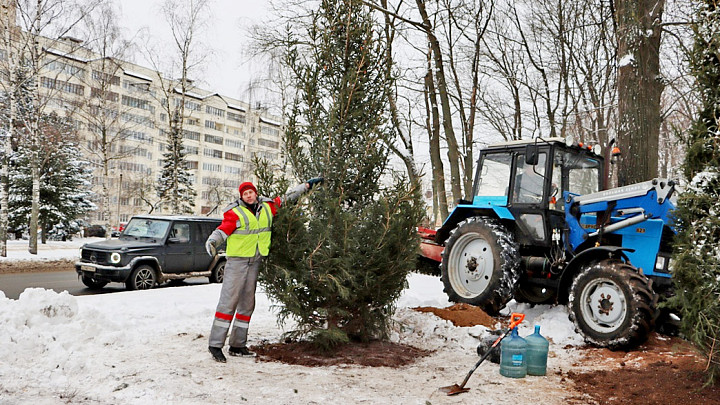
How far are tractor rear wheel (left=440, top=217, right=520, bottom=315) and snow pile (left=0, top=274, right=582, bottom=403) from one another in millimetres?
688

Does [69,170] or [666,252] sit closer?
[666,252]

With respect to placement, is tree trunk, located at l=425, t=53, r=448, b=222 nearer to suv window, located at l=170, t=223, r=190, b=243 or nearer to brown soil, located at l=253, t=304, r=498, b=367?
suv window, located at l=170, t=223, r=190, b=243

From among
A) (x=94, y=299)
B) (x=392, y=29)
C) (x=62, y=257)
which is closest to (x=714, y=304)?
(x=94, y=299)

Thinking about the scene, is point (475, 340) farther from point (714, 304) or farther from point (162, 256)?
point (162, 256)

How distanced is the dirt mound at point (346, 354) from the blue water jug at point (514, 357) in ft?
3.41

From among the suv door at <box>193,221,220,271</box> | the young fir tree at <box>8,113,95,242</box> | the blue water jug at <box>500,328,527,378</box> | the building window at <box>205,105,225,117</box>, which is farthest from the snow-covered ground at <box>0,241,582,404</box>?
the building window at <box>205,105,225,117</box>

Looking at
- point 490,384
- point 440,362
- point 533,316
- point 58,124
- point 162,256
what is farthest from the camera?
point 58,124

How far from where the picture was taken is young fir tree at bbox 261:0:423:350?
5867 mm

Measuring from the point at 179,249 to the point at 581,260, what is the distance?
930cm

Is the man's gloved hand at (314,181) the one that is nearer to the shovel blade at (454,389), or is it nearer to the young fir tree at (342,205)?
the young fir tree at (342,205)

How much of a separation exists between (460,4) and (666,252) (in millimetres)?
13068

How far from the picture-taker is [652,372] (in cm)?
538

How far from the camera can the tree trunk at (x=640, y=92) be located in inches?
372

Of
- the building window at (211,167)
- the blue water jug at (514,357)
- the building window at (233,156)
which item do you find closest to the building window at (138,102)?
the building window at (211,167)
